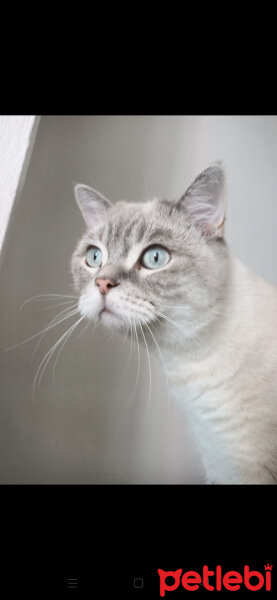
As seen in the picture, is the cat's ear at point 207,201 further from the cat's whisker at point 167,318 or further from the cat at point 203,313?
the cat's whisker at point 167,318

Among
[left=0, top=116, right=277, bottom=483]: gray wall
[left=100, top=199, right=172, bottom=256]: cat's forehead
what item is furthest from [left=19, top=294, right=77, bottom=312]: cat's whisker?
[left=100, top=199, right=172, bottom=256]: cat's forehead

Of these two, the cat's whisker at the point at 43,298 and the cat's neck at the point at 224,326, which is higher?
the cat's whisker at the point at 43,298

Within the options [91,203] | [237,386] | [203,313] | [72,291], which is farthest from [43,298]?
[237,386]

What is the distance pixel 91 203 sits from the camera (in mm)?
1055

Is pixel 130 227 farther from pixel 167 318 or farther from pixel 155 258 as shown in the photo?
pixel 167 318

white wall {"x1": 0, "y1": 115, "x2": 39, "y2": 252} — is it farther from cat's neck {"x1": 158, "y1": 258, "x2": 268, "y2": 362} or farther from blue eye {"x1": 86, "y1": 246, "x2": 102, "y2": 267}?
cat's neck {"x1": 158, "y1": 258, "x2": 268, "y2": 362}

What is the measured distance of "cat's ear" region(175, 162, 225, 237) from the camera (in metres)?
0.84

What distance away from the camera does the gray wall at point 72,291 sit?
0.96 metres
